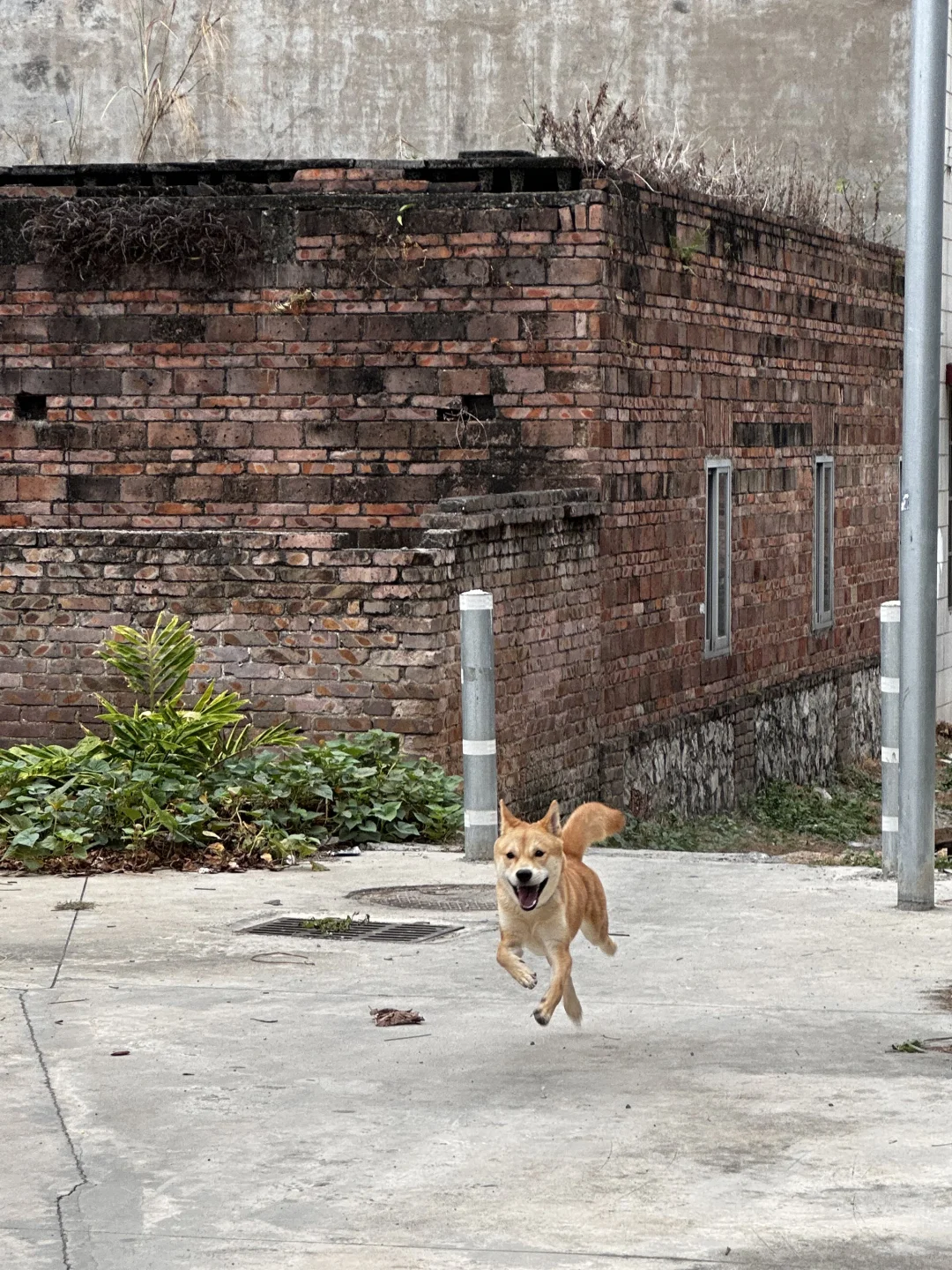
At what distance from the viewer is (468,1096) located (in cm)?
664

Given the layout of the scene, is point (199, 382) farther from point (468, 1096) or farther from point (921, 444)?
point (468, 1096)

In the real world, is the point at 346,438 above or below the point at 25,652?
above

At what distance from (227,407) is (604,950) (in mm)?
7855

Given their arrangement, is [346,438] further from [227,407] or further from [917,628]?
[917,628]

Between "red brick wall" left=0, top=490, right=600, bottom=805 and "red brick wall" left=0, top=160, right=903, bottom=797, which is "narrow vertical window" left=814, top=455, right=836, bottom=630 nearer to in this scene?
"red brick wall" left=0, top=160, right=903, bottom=797

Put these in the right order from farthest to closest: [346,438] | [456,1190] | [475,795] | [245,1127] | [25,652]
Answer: [346,438] < [25,652] < [475,795] < [245,1127] < [456,1190]

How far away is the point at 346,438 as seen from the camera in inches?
582

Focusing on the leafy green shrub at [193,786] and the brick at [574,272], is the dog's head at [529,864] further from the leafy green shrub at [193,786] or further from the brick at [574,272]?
the brick at [574,272]

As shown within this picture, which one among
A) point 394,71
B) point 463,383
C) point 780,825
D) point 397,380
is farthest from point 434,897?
point 394,71

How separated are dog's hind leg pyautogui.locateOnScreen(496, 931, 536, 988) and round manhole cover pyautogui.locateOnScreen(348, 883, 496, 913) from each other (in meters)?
2.33

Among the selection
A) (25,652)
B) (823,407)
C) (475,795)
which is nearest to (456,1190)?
(475,795)

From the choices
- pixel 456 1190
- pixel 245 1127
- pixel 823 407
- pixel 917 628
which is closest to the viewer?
pixel 456 1190

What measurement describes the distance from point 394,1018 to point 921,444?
11.6 ft

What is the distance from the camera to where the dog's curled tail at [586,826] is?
300 inches
